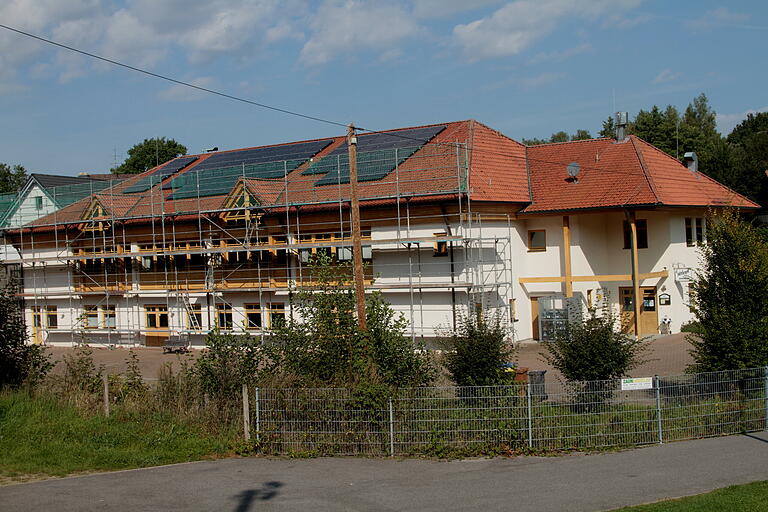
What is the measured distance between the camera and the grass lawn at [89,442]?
14.1 m

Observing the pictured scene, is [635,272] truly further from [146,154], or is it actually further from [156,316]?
[146,154]

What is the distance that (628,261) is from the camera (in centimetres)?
3166

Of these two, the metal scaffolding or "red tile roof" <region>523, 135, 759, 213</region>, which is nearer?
the metal scaffolding

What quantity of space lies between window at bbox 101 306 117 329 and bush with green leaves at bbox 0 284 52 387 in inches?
662

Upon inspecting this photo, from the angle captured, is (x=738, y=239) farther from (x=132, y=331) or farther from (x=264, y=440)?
(x=132, y=331)

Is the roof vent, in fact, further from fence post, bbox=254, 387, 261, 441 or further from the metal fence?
fence post, bbox=254, 387, 261, 441

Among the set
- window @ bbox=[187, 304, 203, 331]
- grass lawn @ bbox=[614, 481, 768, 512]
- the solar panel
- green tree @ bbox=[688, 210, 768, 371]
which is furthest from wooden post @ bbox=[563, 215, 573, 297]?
grass lawn @ bbox=[614, 481, 768, 512]

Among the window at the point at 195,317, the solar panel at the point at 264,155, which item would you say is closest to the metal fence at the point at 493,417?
the window at the point at 195,317

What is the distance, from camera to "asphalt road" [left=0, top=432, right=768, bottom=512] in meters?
11.4

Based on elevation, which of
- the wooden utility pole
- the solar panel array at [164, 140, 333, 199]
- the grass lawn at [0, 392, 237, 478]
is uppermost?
the solar panel array at [164, 140, 333, 199]

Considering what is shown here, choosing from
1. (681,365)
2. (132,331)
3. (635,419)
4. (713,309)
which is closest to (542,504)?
(635,419)

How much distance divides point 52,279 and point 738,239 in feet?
103

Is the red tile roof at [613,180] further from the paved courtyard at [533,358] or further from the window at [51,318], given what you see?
the window at [51,318]

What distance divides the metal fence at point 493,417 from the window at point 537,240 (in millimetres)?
17086
